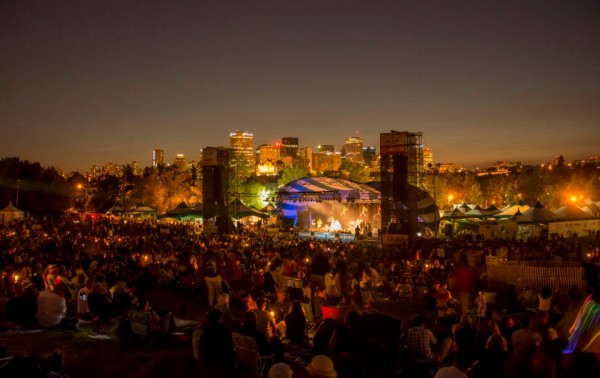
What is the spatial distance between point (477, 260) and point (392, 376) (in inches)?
347

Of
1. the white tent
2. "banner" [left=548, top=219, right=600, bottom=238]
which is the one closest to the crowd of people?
"banner" [left=548, top=219, right=600, bottom=238]

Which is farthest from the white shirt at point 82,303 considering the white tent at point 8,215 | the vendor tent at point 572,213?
the white tent at point 8,215

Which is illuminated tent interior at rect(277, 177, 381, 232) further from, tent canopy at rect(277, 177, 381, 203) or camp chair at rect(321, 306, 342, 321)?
camp chair at rect(321, 306, 342, 321)

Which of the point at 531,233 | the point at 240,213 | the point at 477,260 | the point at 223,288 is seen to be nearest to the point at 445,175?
the point at 531,233

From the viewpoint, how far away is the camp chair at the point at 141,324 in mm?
7820

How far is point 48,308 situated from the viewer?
8820 millimetres

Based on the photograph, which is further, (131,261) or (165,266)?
(131,261)

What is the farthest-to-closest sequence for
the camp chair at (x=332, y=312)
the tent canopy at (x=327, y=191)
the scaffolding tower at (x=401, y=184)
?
1. the tent canopy at (x=327, y=191)
2. the scaffolding tower at (x=401, y=184)
3. the camp chair at (x=332, y=312)

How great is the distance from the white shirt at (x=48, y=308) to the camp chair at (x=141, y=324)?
177 centimetres

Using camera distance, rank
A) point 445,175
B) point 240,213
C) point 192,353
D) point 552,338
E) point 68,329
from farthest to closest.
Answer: point 445,175 → point 240,213 → point 68,329 → point 192,353 → point 552,338

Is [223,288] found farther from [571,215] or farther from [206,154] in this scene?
[571,215]

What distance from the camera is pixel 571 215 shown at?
27859 millimetres

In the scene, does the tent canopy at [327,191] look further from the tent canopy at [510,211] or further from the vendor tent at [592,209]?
the vendor tent at [592,209]

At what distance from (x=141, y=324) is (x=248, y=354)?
219cm
